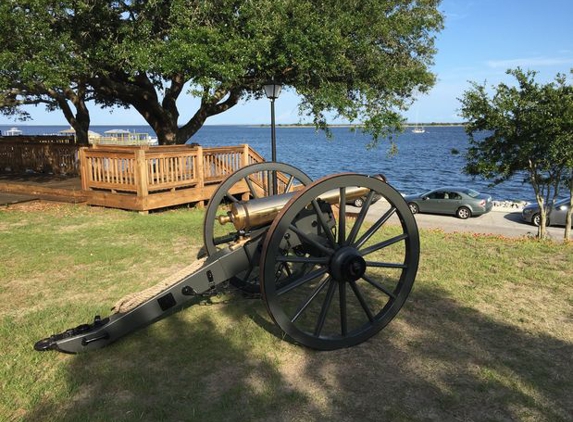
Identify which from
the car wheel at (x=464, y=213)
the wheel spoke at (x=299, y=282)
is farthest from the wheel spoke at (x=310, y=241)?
the car wheel at (x=464, y=213)

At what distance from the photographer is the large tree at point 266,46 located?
424 inches

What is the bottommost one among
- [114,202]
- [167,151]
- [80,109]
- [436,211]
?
[436,211]

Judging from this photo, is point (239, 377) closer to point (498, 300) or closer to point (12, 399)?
point (12, 399)

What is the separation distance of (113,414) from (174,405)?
37 cm

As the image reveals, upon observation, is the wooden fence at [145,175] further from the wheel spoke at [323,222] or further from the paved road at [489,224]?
the paved road at [489,224]

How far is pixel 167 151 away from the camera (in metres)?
12.2

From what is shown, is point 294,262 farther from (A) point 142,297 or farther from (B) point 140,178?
(B) point 140,178

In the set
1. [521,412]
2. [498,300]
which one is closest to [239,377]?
[521,412]

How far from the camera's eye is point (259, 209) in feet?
12.6

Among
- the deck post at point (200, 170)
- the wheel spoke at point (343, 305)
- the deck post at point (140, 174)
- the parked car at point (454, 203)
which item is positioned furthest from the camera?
the parked car at point (454, 203)

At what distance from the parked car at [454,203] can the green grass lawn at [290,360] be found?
63.8 feet

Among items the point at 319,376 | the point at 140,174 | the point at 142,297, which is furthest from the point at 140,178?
the point at 319,376

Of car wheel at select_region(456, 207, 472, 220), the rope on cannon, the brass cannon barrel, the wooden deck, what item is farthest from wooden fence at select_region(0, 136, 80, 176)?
car wheel at select_region(456, 207, 472, 220)

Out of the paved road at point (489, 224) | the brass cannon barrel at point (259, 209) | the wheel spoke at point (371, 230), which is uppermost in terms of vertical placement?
the brass cannon barrel at point (259, 209)
